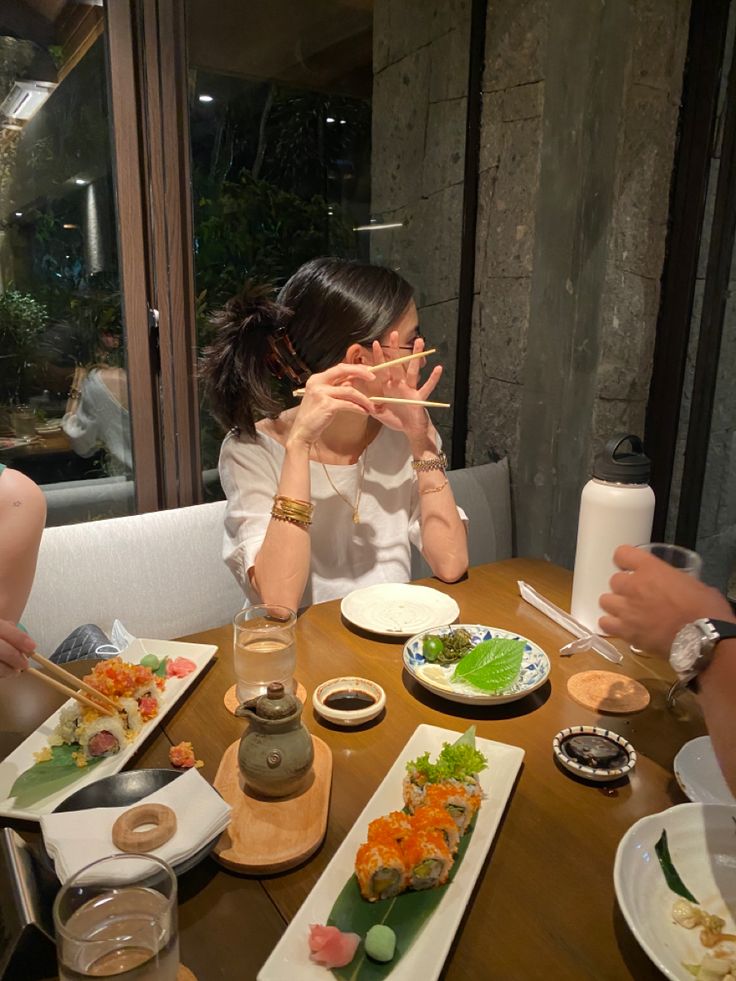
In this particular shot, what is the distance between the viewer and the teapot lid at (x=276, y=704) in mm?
867

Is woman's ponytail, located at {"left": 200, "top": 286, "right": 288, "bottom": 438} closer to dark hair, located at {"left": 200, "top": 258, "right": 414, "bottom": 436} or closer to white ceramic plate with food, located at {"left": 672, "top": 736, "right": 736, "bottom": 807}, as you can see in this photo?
dark hair, located at {"left": 200, "top": 258, "right": 414, "bottom": 436}

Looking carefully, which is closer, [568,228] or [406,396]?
[406,396]

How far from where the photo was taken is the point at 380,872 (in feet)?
2.39

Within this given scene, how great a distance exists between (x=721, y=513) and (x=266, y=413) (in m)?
1.97

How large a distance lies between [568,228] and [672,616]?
1.91 meters

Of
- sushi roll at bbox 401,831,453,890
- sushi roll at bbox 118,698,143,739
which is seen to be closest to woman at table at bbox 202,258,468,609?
sushi roll at bbox 118,698,143,739

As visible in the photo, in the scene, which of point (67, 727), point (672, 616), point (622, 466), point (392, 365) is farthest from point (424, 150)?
point (67, 727)

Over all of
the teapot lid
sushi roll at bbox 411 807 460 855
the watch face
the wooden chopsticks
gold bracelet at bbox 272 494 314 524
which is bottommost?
sushi roll at bbox 411 807 460 855

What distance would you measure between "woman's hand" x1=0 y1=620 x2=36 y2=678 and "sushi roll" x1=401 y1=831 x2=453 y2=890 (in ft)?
1.89

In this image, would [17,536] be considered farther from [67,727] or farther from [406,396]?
[406,396]

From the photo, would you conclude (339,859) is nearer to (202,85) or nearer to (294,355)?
(294,355)

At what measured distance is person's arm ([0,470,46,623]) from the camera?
4.42ft

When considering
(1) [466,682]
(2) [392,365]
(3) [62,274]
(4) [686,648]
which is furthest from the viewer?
(3) [62,274]

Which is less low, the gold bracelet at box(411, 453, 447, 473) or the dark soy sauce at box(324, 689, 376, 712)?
the gold bracelet at box(411, 453, 447, 473)
